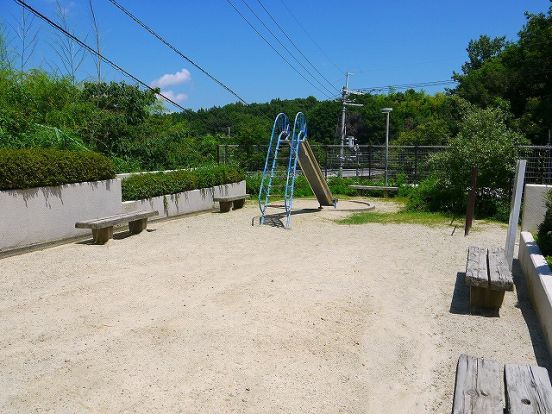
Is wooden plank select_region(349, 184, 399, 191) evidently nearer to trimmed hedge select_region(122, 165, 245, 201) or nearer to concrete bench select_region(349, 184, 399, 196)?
concrete bench select_region(349, 184, 399, 196)

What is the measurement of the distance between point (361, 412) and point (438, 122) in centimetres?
4699

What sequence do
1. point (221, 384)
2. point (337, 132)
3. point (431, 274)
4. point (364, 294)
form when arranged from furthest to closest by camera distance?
point (337, 132)
point (431, 274)
point (364, 294)
point (221, 384)

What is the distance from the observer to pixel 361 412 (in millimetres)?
3502

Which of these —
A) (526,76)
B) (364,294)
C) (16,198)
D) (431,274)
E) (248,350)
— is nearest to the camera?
(248,350)

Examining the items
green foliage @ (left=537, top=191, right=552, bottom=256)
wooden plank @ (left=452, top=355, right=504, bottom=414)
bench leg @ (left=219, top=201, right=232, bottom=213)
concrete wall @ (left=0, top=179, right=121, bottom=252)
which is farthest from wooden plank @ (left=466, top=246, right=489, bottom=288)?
bench leg @ (left=219, top=201, right=232, bottom=213)

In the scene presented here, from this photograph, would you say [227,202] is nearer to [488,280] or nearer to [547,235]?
[547,235]

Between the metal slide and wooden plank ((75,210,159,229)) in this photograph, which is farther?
the metal slide

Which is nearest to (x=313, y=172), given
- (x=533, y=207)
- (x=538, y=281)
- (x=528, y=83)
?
(x=533, y=207)

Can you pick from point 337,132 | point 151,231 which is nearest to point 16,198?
point 151,231

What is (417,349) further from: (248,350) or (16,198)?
(16,198)

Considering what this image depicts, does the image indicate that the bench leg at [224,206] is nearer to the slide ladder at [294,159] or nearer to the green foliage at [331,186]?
the slide ladder at [294,159]

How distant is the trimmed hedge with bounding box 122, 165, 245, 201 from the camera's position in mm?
11219

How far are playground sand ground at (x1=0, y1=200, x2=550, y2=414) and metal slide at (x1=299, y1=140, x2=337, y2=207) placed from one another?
16.2 ft

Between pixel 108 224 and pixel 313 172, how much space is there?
6.29 m
